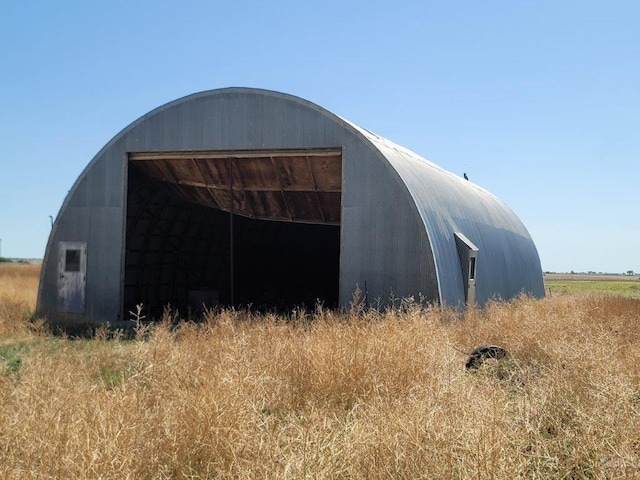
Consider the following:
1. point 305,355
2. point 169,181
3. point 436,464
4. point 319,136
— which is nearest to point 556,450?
point 436,464

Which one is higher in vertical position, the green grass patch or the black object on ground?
the black object on ground

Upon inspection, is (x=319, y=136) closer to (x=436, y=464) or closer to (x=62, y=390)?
(x=62, y=390)

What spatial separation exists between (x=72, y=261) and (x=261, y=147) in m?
6.72

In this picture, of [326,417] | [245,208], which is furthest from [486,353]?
[245,208]

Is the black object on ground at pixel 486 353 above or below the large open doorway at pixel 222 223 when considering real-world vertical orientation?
below

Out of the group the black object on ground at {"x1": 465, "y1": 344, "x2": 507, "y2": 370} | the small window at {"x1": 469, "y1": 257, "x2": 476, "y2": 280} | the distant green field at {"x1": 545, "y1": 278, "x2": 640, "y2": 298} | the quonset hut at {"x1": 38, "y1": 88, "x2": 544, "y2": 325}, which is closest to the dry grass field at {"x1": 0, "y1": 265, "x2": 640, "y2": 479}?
the black object on ground at {"x1": 465, "y1": 344, "x2": 507, "y2": 370}

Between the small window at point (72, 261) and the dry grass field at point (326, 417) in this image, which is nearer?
the dry grass field at point (326, 417)

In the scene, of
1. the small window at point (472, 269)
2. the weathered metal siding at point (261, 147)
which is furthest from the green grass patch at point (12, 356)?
the small window at point (472, 269)

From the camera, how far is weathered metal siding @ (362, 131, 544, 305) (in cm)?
1498

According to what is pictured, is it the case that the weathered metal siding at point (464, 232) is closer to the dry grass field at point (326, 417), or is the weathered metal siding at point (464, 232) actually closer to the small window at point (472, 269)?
the small window at point (472, 269)

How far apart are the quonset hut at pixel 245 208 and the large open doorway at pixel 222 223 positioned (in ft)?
0.17

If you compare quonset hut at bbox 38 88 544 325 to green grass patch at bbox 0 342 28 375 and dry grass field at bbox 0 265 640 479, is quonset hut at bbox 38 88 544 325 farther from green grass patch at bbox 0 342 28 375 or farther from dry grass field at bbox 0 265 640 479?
dry grass field at bbox 0 265 640 479

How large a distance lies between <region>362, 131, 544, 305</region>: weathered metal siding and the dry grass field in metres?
6.25

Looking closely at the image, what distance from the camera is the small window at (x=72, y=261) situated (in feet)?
57.0
